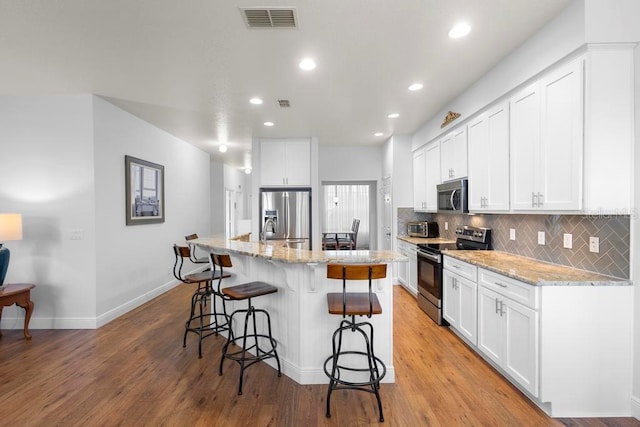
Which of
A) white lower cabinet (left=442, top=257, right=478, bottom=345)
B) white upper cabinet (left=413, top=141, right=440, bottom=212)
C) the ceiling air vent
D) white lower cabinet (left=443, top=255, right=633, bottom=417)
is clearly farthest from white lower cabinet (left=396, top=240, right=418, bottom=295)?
the ceiling air vent

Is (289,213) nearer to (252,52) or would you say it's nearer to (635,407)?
(252,52)

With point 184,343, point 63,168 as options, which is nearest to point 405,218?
point 184,343

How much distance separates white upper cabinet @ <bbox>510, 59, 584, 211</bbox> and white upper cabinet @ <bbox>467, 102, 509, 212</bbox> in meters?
0.11

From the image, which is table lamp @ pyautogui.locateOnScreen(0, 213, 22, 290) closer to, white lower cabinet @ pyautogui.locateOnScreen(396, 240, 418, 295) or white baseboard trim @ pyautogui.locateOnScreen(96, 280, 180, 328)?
white baseboard trim @ pyautogui.locateOnScreen(96, 280, 180, 328)

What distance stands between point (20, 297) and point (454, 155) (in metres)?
5.16

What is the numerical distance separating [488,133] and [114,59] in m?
3.57

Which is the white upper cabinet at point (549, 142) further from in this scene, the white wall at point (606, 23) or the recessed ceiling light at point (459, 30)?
the recessed ceiling light at point (459, 30)

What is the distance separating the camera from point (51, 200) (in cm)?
375

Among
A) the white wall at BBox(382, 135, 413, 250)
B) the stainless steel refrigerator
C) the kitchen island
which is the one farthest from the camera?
the stainless steel refrigerator

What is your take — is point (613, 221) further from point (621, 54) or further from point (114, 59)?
point (114, 59)

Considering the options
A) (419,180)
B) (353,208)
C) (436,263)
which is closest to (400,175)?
(419,180)

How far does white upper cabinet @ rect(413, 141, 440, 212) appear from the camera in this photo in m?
4.65

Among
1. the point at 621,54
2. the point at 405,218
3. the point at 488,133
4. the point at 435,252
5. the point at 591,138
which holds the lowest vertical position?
the point at 435,252

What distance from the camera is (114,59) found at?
2.85 metres
